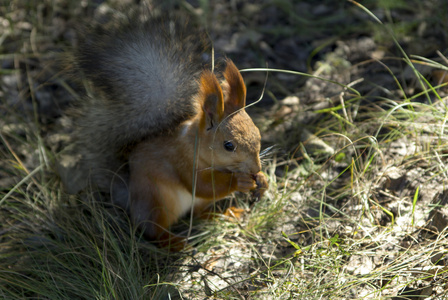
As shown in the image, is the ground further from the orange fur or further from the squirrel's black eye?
the squirrel's black eye

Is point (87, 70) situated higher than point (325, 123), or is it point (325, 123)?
point (87, 70)

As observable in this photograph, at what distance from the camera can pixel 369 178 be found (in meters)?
2.14

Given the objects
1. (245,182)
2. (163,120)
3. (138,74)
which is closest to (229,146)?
(245,182)

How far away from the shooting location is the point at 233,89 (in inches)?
71.6

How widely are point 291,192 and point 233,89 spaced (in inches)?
25.6

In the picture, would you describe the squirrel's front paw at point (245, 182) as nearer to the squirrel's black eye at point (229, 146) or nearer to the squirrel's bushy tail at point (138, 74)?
the squirrel's black eye at point (229, 146)

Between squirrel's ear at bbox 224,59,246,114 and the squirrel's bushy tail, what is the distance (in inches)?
5.9

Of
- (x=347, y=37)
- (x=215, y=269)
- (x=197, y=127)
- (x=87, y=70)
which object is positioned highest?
(x=87, y=70)

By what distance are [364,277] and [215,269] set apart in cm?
65

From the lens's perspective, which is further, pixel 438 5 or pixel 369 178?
pixel 438 5

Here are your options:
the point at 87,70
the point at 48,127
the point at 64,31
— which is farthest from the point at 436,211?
the point at 64,31

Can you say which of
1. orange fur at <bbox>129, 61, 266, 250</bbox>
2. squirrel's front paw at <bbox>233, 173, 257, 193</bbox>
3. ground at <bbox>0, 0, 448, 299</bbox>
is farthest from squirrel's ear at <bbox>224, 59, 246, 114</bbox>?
squirrel's front paw at <bbox>233, 173, 257, 193</bbox>

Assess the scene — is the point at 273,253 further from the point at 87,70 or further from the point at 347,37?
the point at 347,37

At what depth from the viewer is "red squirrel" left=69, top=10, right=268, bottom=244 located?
6.06 feet
